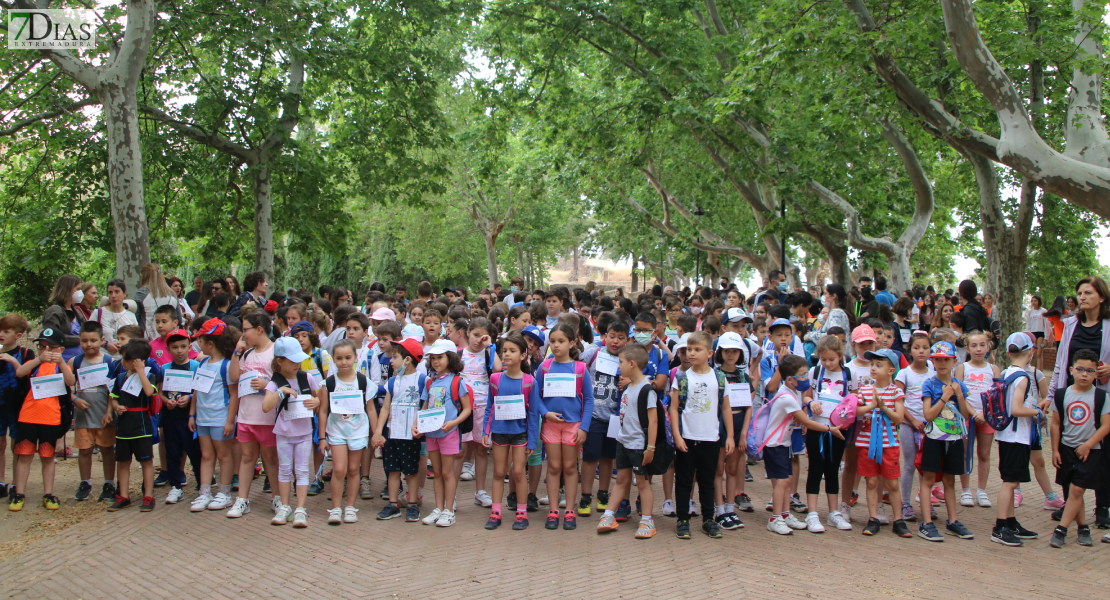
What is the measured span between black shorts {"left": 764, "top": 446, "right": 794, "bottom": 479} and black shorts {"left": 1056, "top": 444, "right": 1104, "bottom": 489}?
2.19m

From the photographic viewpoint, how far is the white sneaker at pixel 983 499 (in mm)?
7176

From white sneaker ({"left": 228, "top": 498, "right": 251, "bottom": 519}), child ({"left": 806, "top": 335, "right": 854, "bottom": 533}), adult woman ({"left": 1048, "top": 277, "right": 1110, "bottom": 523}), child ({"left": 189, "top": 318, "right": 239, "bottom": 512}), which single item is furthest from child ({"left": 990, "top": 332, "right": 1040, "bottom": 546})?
child ({"left": 189, "top": 318, "right": 239, "bottom": 512})

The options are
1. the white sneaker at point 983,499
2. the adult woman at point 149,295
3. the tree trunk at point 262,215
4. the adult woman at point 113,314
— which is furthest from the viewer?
the tree trunk at point 262,215

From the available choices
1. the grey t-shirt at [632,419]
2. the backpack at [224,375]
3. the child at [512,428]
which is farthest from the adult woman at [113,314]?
the grey t-shirt at [632,419]

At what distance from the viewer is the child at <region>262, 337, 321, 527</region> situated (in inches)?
245

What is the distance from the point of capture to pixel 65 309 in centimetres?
827

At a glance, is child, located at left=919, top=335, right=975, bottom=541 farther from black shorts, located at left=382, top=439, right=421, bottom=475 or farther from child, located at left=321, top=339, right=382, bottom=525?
child, located at left=321, top=339, right=382, bottom=525

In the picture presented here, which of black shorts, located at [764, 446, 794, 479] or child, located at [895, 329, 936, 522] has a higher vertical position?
child, located at [895, 329, 936, 522]

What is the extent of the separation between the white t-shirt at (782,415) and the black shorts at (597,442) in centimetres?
132

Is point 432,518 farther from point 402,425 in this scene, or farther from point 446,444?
point 402,425

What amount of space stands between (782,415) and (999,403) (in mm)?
1887

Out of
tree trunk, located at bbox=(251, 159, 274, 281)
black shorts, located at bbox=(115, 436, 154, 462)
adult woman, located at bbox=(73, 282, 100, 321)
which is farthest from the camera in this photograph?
tree trunk, located at bbox=(251, 159, 274, 281)

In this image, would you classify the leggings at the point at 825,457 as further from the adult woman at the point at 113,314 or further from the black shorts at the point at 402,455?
the adult woman at the point at 113,314

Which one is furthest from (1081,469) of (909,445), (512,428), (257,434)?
(257,434)
